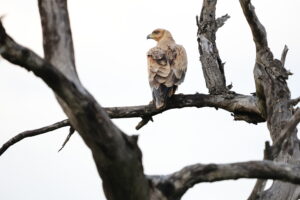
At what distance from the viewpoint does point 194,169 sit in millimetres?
4164

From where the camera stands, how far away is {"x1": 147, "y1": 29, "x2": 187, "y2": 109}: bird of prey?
8.58 metres

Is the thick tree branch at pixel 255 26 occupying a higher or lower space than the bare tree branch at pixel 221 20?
lower

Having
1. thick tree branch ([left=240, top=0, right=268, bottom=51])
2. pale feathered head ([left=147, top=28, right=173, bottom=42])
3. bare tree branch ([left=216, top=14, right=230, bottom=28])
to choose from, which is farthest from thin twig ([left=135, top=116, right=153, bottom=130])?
pale feathered head ([left=147, top=28, right=173, bottom=42])

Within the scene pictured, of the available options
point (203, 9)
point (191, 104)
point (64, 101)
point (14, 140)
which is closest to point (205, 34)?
point (203, 9)

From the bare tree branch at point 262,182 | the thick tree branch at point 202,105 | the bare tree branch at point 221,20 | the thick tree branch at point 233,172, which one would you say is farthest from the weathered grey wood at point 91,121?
the bare tree branch at point 221,20

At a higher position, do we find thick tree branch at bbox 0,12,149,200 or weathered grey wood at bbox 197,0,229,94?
weathered grey wood at bbox 197,0,229,94

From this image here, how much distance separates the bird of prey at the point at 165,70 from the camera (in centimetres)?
858

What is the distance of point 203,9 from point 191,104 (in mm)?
1269

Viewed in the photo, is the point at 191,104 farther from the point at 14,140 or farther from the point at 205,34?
the point at 14,140

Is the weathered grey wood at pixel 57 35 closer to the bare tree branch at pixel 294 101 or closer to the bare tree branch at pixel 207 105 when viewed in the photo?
the bare tree branch at pixel 294 101

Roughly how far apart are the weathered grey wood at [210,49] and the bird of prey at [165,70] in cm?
58

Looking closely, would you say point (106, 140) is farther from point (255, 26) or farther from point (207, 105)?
point (207, 105)

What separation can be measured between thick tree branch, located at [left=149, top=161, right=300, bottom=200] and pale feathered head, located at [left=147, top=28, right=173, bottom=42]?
24.7 feet

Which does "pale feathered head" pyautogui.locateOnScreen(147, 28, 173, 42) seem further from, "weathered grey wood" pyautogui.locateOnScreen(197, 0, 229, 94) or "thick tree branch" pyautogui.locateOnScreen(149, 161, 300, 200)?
"thick tree branch" pyautogui.locateOnScreen(149, 161, 300, 200)
